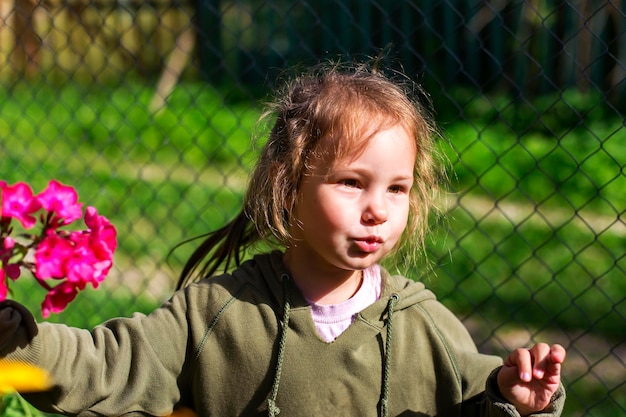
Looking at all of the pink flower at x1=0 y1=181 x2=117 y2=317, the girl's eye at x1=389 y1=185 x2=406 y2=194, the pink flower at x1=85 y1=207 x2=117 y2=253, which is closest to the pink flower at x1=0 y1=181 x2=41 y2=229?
the pink flower at x1=0 y1=181 x2=117 y2=317

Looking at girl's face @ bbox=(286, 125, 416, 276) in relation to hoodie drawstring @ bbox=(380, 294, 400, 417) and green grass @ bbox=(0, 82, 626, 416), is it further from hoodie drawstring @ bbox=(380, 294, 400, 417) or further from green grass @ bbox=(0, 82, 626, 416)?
green grass @ bbox=(0, 82, 626, 416)

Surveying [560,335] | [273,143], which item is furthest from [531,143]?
[273,143]

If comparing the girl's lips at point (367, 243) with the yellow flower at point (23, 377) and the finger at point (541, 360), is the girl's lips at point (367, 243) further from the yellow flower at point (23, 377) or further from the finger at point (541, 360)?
the yellow flower at point (23, 377)

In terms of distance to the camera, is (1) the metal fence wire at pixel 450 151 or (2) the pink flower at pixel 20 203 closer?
(2) the pink flower at pixel 20 203

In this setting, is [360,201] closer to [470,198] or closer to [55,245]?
[55,245]

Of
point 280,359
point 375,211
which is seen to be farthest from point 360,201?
point 280,359

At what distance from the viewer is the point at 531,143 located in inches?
267

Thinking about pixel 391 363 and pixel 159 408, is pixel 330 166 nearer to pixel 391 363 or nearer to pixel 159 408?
pixel 391 363

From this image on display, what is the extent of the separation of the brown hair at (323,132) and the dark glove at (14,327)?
0.58 m

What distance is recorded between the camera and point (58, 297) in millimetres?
1745

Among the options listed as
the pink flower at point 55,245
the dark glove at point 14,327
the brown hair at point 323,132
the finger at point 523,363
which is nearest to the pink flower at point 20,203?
the pink flower at point 55,245

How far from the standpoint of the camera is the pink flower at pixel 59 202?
1688 mm

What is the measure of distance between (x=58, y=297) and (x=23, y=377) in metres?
0.20

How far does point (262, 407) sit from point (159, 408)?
0.23m
